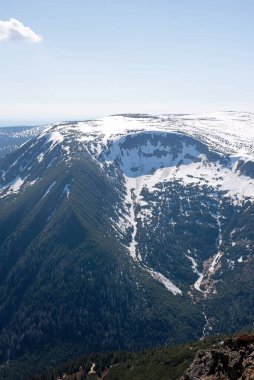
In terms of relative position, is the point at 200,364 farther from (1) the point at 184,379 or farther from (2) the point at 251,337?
(2) the point at 251,337

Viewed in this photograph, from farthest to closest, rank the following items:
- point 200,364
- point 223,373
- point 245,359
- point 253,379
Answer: point 200,364 < point 223,373 < point 245,359 < point 253,379

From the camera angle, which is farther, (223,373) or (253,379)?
(223,373)

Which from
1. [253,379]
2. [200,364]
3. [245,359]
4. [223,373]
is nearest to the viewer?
[253,379]

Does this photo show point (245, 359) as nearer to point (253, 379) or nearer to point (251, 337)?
point (251, 337)

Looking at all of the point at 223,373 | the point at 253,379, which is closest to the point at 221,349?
the point at 223,373

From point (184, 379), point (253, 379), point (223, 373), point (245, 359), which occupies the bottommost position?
point (184, 379)

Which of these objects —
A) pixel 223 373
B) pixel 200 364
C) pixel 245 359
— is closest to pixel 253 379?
pixel 245 359

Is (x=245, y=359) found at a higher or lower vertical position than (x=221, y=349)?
higher
